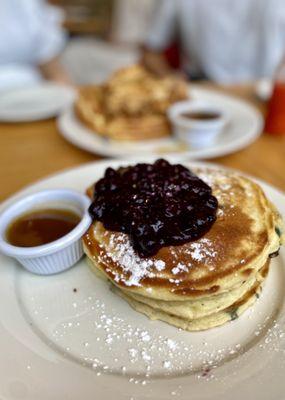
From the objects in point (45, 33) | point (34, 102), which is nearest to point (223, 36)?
point (45, 33)

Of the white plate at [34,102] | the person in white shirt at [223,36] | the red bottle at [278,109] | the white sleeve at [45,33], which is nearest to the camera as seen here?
the red bottle at [278,109]

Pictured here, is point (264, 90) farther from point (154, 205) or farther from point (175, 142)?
point (154, 205)

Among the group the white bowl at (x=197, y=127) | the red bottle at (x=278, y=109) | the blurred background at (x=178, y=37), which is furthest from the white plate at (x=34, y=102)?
the red bottle at (x=278, y=109)

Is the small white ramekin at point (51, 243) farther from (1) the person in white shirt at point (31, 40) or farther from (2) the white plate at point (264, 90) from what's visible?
(1) the person in white shirt at point (31, 40)

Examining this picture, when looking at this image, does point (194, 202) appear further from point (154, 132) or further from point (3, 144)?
point (3, 144)

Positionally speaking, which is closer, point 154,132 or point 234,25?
point 154,132

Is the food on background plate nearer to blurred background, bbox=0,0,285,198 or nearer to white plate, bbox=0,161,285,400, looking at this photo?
blurred background, bbox=0,0,285,198

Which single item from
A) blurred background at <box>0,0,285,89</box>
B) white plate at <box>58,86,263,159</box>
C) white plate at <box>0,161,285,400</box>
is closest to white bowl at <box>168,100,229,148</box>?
white plate at <box>58,86,263,159</box>

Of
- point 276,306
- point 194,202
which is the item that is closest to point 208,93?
point 194,202
